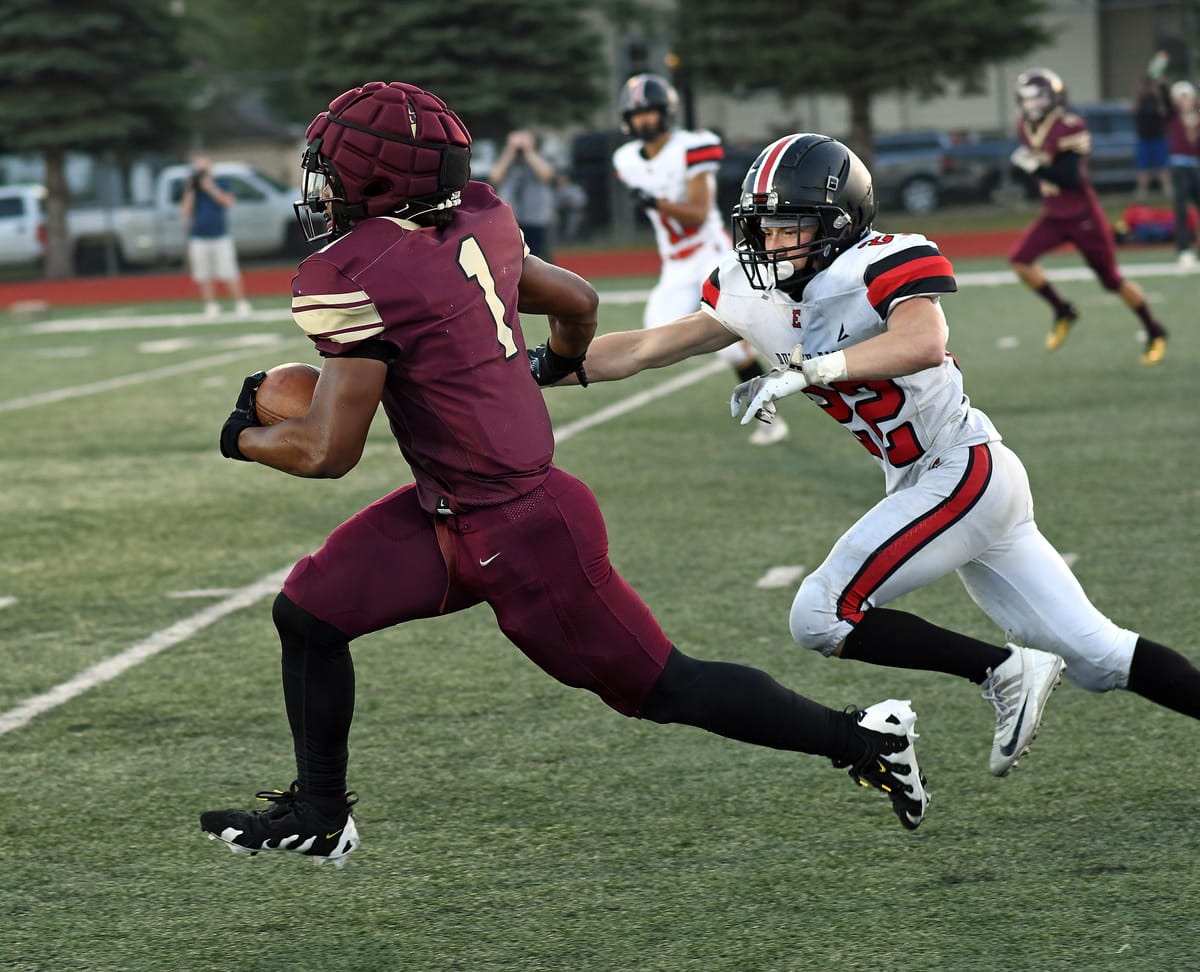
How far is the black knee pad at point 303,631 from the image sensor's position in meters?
3.54

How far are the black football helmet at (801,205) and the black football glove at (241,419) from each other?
1121 millimetres

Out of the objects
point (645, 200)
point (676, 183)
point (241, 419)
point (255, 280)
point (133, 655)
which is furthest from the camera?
point (255, 280)

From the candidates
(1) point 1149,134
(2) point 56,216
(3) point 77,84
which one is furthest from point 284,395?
(3) point 77,84

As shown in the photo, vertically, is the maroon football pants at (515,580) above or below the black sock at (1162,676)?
above

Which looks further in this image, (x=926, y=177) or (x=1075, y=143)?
(x=926, y=177)

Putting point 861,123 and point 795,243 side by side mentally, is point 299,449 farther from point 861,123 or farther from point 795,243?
point 861,123

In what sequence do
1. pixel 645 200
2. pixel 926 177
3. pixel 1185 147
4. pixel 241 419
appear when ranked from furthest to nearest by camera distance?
pixel 926 177 < pixel 1185 147 < pixel 645 200 < pixel 241 419

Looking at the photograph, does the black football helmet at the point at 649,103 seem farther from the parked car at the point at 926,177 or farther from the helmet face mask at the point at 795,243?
the parked car at the point at 926,177

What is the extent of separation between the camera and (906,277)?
370cm

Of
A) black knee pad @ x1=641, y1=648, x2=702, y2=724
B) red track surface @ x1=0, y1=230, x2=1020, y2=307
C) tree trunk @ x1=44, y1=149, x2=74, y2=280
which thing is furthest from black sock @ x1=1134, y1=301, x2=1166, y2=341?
tree trunk @ x1=44, y1=149, x2=74, y2=280

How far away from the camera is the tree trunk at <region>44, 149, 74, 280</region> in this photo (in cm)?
2698

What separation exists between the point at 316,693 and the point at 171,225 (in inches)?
1009

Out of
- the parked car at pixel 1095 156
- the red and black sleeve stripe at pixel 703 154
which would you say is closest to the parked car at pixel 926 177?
the parked car at pixel 1095 156

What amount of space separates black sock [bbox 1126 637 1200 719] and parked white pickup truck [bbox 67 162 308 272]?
2442 cm
